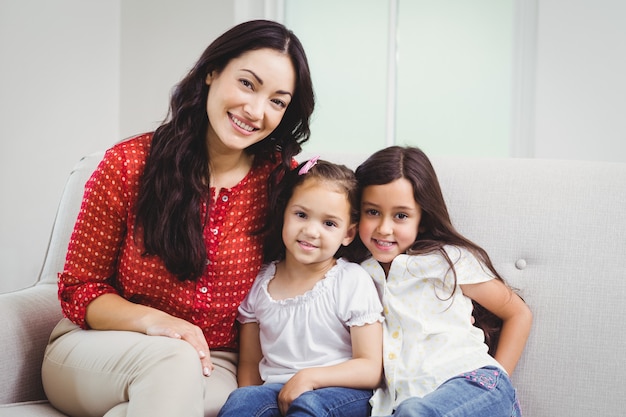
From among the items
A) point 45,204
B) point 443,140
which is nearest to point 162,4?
point 45,204

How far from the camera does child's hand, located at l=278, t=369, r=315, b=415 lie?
1334 millimetres

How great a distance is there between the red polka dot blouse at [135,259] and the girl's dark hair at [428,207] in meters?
0.33

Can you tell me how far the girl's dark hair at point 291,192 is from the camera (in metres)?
1.52

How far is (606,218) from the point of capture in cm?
153

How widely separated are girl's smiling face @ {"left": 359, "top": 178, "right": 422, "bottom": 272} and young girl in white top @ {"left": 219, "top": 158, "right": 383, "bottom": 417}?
0.11 ft

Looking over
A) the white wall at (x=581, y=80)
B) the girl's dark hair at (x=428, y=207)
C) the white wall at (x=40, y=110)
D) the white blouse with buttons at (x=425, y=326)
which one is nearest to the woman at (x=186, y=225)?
the girl's dark hair at (x=428, y=207)

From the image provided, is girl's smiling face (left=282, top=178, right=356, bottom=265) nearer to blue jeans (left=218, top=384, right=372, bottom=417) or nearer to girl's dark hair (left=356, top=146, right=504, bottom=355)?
girl's dark hair (left=356, top=146, right=504, bottom=355)

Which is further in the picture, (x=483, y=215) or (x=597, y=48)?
(x=597, y=48)

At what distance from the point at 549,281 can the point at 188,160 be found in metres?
0.86

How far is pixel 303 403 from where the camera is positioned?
4.19 feet

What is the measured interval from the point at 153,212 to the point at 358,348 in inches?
20.9

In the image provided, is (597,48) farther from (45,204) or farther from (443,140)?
(45,204)

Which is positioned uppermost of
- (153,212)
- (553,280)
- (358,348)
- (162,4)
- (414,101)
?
(162,4)

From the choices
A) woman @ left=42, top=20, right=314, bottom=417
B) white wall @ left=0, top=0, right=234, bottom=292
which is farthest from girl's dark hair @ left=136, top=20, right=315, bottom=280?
white wall @ left=0, top=0, right=234, bottom=292
